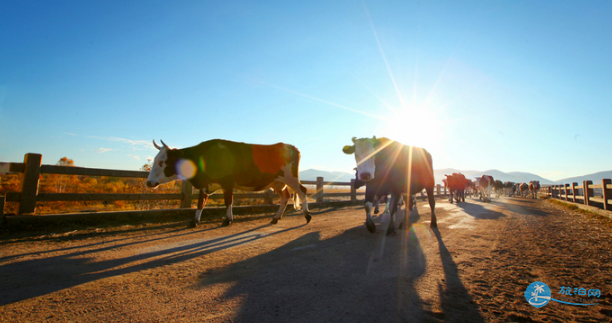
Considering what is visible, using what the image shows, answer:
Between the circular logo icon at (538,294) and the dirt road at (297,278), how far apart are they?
0.19 feet

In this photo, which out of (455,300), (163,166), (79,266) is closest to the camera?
(455,300)

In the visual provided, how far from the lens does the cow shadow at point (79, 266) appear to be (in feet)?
7.41

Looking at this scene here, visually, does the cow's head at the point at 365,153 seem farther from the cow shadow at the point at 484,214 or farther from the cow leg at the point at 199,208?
the cow shadow at the point at 484,214

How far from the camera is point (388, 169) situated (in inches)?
224

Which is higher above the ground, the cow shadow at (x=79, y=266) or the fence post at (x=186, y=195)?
the fence post at (x=186, y=195)

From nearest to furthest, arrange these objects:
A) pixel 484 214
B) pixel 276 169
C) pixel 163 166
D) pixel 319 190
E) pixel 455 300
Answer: pixel 455 300, pixel 163 166, pixel 276 169, pixel 484 214, pixel 319 190

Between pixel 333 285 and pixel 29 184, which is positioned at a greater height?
pixel 29 184

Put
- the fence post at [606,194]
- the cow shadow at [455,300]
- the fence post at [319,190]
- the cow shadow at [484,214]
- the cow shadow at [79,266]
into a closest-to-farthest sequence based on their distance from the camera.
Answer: the cow shadow at [455,300], the cow shadow at [79,266], the cow shadow at [484,214], the fence post at [606,194], the fence post at [319,190]

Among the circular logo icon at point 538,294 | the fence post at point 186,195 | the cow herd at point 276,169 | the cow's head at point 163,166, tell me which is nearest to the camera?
the circular logo icon at point 538,294

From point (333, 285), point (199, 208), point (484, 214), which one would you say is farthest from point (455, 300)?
point (484, 214)

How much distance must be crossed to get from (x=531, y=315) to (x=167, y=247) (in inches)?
157

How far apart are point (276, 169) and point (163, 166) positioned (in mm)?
2555

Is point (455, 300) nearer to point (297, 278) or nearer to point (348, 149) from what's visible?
point (297, 278)

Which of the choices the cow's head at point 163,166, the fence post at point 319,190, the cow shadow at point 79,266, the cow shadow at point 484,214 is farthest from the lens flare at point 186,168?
the cow shadow at point 484,214
